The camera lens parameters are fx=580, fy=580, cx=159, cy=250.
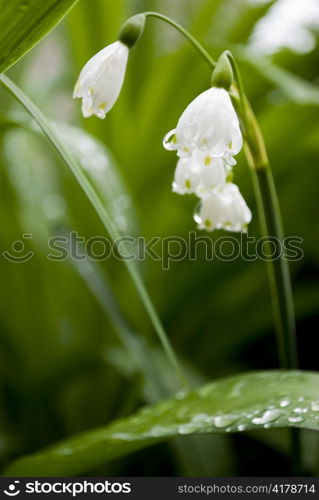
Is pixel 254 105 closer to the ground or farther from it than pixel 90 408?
farther from it

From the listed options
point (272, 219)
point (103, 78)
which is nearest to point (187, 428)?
point (272, 219)

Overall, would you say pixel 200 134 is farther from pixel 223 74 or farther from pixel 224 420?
pixel 224 420

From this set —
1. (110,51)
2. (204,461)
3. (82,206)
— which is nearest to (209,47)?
(82,206)

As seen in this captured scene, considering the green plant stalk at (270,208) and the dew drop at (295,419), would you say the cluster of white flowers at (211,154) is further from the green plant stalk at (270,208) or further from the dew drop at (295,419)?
the dew drop at (295,419)

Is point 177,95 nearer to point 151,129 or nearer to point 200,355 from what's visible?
point 151,129

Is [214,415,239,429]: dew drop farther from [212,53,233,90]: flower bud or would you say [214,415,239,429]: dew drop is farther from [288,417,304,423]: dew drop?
[212,53,233,90]: flower bud

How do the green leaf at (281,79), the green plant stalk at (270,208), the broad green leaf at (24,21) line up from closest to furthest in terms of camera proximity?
the broad green leaf at (24,21)
the green plant stalk at (270,208)
the green leaf at (281,79)

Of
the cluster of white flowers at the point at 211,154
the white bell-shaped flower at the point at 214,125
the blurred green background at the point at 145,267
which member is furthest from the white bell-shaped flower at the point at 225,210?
the blurred green background at the point at 145,267

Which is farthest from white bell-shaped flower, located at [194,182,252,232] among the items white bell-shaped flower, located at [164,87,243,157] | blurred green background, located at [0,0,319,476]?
blurred green background, located at [0,0,319,476]
